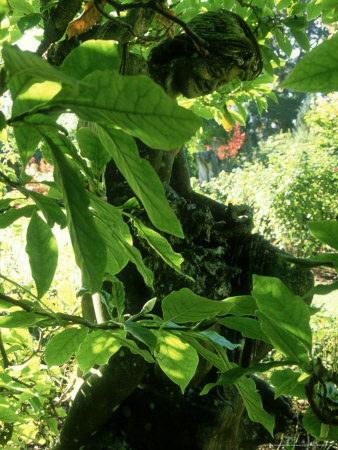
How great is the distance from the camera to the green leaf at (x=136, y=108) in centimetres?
27

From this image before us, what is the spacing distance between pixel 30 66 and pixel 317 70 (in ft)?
0.63

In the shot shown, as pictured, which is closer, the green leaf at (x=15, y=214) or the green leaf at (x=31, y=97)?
the green leaf at (x=31, y=97)

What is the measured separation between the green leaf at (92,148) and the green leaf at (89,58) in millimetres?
230

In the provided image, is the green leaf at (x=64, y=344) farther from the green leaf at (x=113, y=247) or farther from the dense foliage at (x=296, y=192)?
the dense foliage at (x=296, y=192)

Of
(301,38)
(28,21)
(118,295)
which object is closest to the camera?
(118,295)

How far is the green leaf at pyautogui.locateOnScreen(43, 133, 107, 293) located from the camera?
33 centimetres

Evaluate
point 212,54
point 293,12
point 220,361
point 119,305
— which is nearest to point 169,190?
point 212,54

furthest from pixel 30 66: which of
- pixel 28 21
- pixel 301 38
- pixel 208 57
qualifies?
pixel 208 57

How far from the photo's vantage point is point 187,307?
50cm

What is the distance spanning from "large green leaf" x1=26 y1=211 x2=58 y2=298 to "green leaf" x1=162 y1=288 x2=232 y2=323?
145mm

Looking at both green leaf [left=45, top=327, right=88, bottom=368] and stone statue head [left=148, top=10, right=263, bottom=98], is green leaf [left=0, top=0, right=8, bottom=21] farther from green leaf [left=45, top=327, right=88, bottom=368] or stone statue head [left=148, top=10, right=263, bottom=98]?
stone statue head [left=148, top=10, right=263, bottom=98]

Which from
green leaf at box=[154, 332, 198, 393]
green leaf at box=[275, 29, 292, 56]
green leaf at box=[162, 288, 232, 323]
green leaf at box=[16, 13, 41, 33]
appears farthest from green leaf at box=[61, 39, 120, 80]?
green leaf at box=[275, 29, 292, 56]

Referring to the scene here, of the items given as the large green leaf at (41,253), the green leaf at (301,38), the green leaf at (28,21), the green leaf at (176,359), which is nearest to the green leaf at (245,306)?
the green leaf at (176,359)

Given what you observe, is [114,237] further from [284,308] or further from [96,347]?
[284,308]
